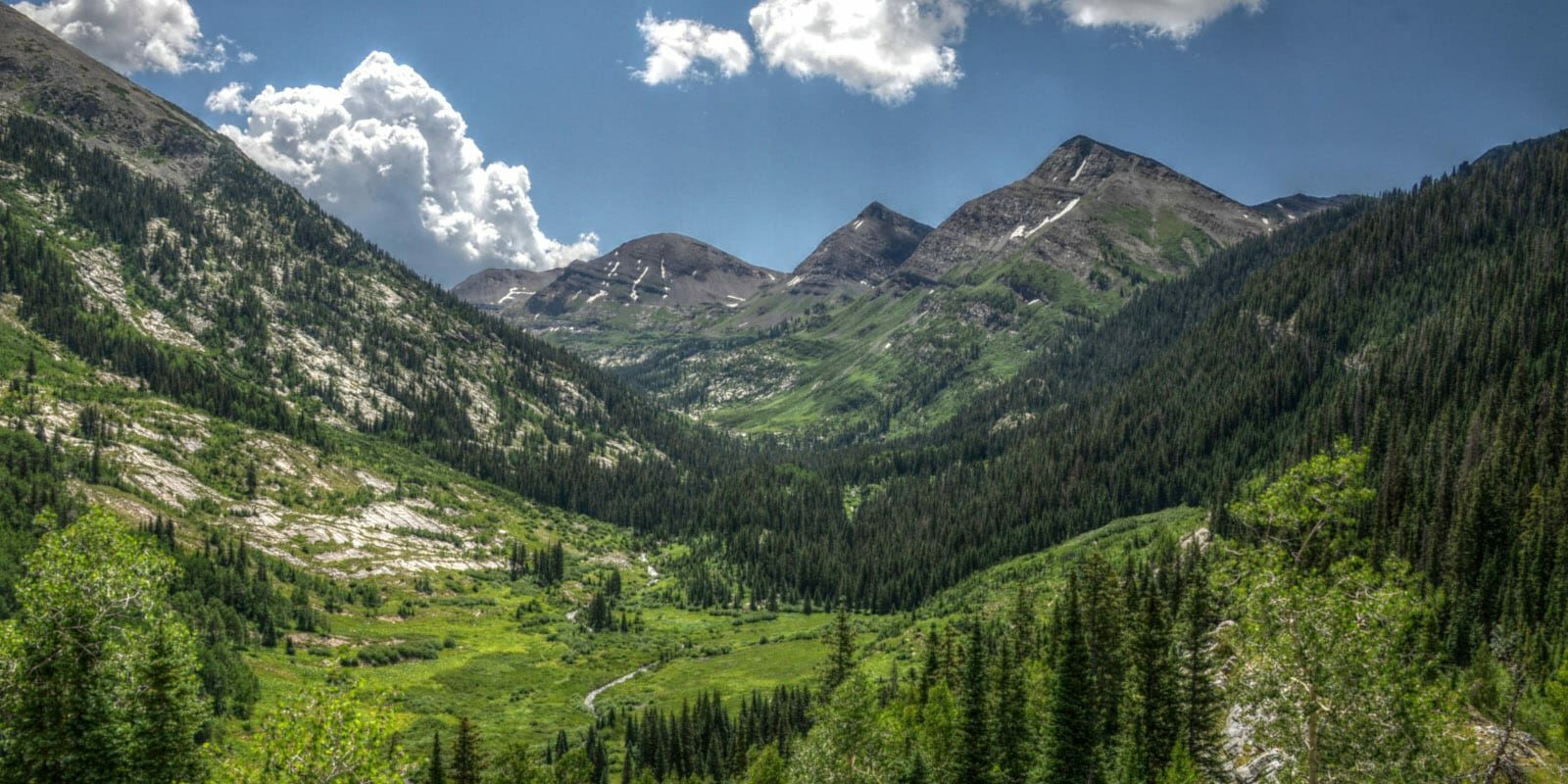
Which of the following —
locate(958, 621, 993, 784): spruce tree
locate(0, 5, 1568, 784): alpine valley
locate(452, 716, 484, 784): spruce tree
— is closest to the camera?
locate(0, 5, 1568, 784): alpine valley

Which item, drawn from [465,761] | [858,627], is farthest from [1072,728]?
[858,627]

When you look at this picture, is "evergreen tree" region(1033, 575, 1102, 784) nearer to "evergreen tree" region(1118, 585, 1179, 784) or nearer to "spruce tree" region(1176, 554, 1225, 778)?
"evergreen tree" region(1118, 585, 1179, 784)

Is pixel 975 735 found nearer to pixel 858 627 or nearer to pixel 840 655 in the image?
pixel 840 655

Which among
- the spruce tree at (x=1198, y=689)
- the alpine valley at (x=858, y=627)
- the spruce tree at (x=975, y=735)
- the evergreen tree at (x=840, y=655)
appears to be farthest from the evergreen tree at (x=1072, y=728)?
the evergreen tree at (x=840, y=655)

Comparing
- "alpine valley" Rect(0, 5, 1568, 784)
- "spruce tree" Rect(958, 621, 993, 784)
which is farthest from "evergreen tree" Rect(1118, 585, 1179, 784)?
"spruce tree" Rect(958, 621, 993, 784)

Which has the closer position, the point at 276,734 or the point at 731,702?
the point at 276,734

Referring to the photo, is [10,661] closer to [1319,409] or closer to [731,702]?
[731,702]

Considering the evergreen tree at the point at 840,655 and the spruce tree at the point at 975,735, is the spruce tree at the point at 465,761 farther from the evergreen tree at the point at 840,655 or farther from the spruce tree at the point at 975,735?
the spruce tree at the point at 975,735

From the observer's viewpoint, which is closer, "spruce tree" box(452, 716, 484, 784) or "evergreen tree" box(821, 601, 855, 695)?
"spruce tree" box(452, 716, 484, 784)

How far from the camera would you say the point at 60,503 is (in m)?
120

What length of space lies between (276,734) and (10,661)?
1433 centimetres

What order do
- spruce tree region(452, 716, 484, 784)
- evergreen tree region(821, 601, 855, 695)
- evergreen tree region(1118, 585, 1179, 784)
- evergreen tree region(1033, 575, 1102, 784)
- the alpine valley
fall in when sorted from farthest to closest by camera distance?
evergreen tree region(821, 601, 855, 695) < spruce tree region(452, 716, 484, 784) < evergreen tree region(1033, 575, 1102, 784) < evergreen tree region(1118, 585, 1179, 784) < the alpine valley

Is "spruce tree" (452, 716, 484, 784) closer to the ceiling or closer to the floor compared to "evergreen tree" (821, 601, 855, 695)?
closer to the floor

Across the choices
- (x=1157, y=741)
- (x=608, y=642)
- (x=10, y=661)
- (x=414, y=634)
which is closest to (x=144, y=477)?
(x=414, y=634)
